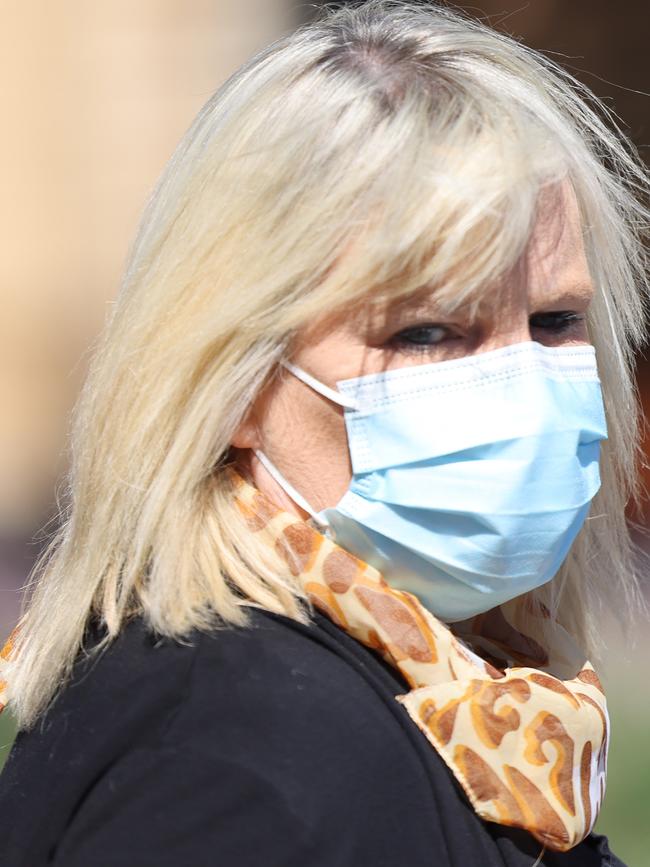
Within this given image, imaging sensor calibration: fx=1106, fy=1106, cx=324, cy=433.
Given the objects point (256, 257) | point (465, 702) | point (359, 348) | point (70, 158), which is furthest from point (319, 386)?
point (70, 158)

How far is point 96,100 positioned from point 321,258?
200 inches

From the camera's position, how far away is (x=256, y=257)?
5.01ft

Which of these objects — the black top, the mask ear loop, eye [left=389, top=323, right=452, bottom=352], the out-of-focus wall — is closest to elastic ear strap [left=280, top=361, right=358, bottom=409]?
the mask ear loop

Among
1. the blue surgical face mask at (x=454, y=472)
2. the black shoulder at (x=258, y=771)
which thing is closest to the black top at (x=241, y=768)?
the black shoulder at (x=258, y=771)

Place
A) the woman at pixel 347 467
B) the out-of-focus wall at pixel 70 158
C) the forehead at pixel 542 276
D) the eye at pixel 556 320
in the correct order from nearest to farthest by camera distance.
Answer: the woman at pixel 347 467, the forehead at pixel 542 276, the eye at pixel 556 320, the out-of-focus wall at pixel 70 158

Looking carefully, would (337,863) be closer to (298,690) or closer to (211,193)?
(298,690)

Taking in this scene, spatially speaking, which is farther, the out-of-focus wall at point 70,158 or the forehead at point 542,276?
the out-of-focus wall at point 70,158

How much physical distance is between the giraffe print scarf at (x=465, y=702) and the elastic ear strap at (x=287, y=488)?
0.13 feet

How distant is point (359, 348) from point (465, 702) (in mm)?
502

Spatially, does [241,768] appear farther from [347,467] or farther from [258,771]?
[347,467]

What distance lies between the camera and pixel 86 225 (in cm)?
629

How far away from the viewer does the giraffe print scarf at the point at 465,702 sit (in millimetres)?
1460

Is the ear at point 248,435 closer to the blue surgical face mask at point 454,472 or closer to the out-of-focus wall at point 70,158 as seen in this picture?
the blue surgical face mask at point 454,472

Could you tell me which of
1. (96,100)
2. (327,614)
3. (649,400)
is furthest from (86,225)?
(327,614)
